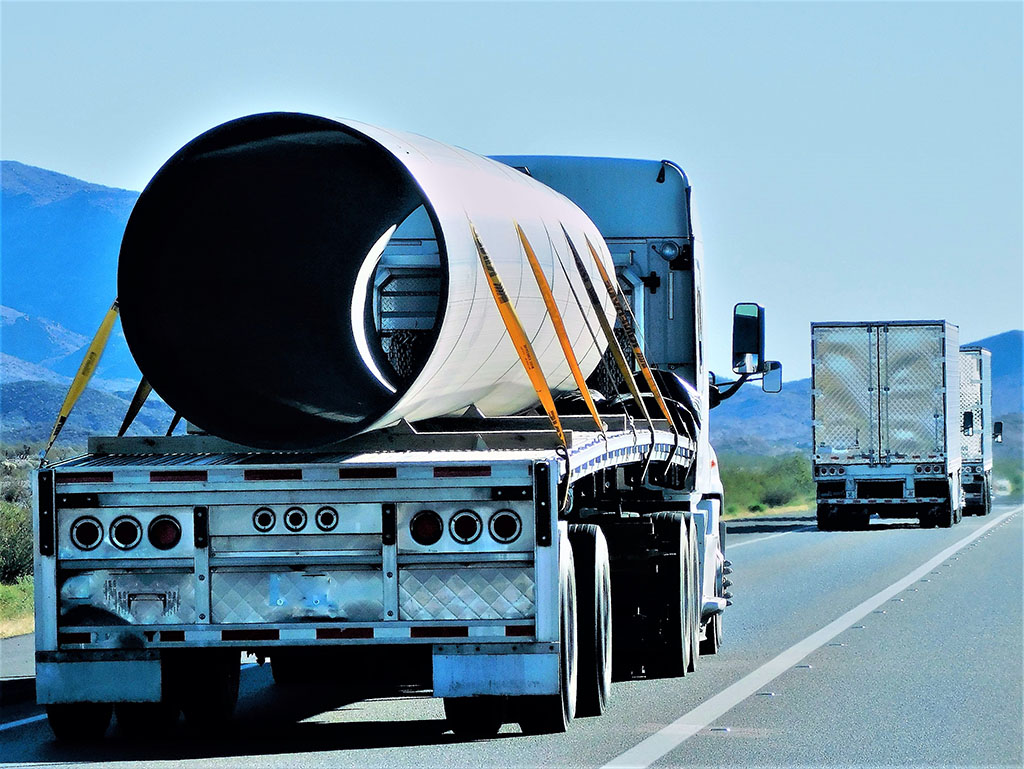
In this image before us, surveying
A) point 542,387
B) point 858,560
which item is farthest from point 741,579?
point 542,387

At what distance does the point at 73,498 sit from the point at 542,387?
8.31ft

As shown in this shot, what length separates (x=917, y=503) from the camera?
38.3 metres

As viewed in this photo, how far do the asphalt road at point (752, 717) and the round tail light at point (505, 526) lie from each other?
1088mm

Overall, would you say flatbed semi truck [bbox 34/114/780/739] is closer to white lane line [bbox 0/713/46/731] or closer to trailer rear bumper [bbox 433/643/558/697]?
trailer rear bumper [bbox 433/643/558/697]

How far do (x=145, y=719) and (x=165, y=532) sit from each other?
1.34 metres

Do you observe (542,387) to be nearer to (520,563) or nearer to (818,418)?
(520,563)

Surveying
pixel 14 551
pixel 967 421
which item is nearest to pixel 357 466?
pixel 14 551

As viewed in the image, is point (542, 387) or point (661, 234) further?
point (661, 234)

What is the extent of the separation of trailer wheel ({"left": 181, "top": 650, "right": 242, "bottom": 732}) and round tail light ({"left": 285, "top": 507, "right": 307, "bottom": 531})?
1.18 meters

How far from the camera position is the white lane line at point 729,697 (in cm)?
993

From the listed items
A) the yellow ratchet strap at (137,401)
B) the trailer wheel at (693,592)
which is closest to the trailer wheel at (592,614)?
the trailer wheel at (693,592)

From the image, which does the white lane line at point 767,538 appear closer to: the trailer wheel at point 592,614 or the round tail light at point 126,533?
the trailer wheel at point 592,614

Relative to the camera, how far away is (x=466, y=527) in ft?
32.2

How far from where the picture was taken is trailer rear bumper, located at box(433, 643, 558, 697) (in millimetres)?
9789
